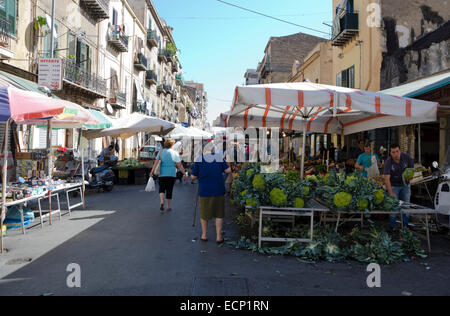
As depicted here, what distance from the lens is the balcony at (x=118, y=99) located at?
22.6 m

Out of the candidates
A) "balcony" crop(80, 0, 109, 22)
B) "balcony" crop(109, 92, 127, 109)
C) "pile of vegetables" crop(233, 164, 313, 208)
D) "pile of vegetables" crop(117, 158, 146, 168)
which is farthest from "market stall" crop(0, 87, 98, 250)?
"balcony" crop(109, 92, 127, 109)

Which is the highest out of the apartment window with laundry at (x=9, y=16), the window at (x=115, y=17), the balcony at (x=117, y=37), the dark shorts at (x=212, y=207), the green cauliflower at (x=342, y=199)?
the window at (x=115, y=17)

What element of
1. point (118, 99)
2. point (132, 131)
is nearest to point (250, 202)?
point (132, 131)

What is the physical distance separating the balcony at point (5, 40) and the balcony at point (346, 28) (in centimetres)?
1446

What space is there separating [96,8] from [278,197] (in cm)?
1831

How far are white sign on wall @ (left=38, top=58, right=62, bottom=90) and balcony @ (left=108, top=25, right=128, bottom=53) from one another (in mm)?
10886

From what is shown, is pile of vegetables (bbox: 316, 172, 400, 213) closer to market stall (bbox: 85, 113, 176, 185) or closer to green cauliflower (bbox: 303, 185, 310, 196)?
green cauliflower (bbox: 303, 185, 310, 196)

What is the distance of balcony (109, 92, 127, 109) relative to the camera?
2263 centimetres

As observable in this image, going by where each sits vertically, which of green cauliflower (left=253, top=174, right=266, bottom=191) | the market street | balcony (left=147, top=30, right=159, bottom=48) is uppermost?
balcony (left=147, top=30, right=159, bottom=48)

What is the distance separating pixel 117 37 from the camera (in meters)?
22.6

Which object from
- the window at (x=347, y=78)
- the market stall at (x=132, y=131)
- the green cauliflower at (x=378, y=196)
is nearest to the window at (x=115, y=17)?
the market stall at (x=132, y=131)

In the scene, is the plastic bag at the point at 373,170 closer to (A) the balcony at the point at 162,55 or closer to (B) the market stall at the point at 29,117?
(B) the market stall at the point at 29,117
